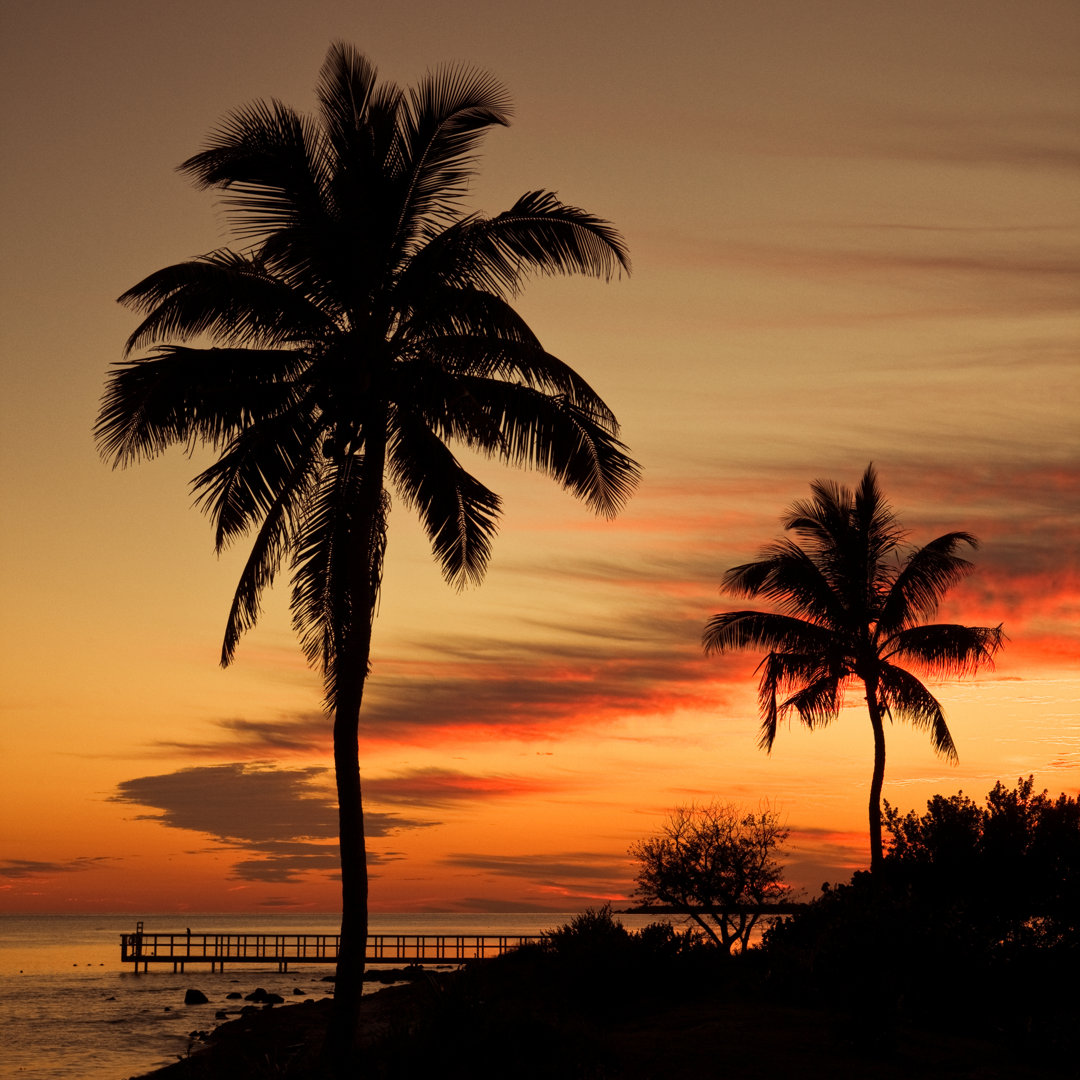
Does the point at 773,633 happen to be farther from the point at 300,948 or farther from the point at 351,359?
the point at 300,948

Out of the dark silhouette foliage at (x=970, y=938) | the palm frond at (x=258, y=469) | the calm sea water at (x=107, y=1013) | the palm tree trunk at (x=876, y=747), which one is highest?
the palm frond at (x=258, y=469)

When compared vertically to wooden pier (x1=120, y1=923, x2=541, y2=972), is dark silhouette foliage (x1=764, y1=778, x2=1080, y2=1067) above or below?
above

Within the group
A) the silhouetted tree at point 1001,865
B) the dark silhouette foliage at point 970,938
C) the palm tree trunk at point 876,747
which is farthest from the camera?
the palm tree trunk at point 876,747

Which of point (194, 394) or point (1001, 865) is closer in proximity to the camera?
point (194, 394)

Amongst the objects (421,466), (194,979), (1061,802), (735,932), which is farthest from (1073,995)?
(194,979)

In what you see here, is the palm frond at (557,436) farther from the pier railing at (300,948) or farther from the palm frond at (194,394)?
the pier railing at (300,948)

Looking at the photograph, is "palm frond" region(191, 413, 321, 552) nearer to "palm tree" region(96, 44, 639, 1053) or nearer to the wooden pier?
"palm tree" region(96, 44, 639, 1053)

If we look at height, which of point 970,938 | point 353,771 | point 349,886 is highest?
point 353,771

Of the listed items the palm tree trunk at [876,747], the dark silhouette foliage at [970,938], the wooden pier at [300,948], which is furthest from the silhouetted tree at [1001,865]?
the wooden pier at [300,948]

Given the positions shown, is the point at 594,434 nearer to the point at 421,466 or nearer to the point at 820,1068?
the point at 421,466

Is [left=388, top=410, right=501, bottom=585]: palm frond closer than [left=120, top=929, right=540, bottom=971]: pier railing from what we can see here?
Yes

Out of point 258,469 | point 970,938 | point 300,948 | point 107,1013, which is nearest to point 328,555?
point 258,469

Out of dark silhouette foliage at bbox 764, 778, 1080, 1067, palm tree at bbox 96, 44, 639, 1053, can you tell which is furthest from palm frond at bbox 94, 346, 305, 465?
Answer: dark silhouette foliage at bbox 764, 778, 1080, 1067

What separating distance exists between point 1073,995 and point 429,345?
14.9 meters
